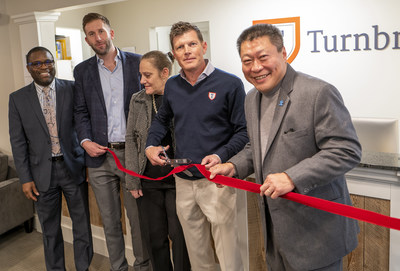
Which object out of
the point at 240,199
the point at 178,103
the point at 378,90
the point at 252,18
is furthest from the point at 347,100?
the point at 178,103

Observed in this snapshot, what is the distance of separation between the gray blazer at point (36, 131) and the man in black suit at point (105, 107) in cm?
13

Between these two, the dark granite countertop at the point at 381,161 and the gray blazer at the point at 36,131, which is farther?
the gray blazer at the point at 36,131

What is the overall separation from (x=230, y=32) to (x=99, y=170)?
5.07m

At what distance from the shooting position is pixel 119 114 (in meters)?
2.65

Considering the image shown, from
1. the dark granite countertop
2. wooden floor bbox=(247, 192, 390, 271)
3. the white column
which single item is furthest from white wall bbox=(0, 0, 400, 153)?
wooden floor bbox=(247, 192, 390, 271)

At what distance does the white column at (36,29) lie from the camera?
12.3 ft

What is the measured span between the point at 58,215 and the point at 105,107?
102cm

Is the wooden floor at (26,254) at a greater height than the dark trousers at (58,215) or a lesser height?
lesser

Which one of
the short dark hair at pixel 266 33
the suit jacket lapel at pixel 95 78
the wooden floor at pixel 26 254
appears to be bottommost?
the wooden floor at pixel 26 254

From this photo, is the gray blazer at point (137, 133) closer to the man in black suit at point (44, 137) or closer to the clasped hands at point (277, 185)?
the man in black suit at point (44, 137)

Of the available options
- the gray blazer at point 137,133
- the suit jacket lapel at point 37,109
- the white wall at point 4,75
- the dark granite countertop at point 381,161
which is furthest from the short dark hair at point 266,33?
the white wall at point 4,75

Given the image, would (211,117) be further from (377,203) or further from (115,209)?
(115,209)

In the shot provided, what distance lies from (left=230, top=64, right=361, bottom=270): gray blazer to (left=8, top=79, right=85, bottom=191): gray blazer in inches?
67.7

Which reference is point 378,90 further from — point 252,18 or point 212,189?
point 212,189
